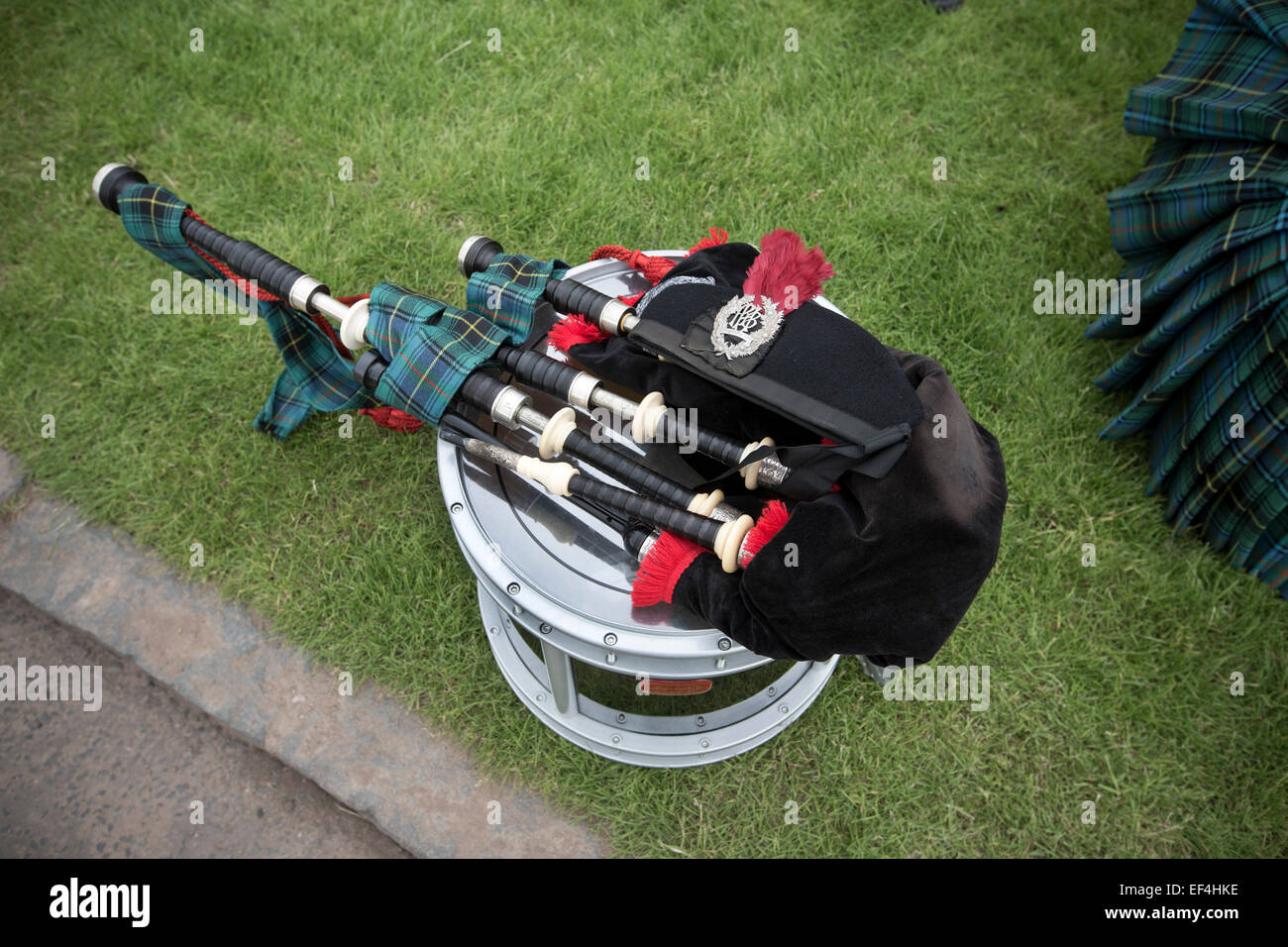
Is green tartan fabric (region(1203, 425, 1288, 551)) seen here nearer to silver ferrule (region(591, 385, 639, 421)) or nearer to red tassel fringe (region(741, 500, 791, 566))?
red tassel fringe (region(741, 500, 791, 566))

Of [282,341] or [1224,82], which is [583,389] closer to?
[282,341]

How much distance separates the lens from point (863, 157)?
3.47m

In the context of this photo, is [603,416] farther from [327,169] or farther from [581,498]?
[327,169]

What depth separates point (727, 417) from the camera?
199cm

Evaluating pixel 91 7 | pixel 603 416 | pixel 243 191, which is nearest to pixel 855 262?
pixel 603 416

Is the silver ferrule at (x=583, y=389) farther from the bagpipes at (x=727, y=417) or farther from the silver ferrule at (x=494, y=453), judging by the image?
the silver ferrule at (x=494, y=453)

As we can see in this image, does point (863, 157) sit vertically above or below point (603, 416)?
above

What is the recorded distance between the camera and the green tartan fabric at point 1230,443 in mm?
2496

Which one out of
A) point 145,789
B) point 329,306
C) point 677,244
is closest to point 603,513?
point 329,306

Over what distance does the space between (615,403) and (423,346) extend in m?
0.49

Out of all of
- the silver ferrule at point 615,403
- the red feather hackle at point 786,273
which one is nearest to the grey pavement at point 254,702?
the silver ferrule at point 615,403

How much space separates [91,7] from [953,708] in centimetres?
458

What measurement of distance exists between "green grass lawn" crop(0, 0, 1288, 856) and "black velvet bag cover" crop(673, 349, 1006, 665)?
0.98 meters

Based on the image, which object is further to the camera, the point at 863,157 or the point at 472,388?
the point at 863,157
